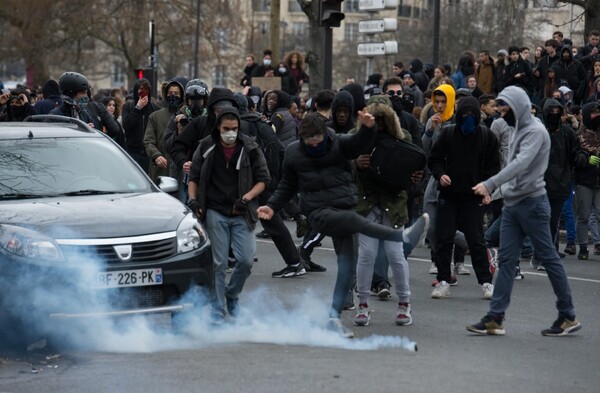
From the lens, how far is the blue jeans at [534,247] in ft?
31.2

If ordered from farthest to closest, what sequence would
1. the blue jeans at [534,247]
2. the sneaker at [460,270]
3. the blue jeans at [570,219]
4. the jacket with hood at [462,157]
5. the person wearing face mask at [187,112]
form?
the blue jeans at [570,219] < the sneaker at [460,270] < the person wearing face mask at [187,112] < the jacket with hood at [462,157] < the blue jeans at [534,247]

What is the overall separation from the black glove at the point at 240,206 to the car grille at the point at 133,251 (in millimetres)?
1044

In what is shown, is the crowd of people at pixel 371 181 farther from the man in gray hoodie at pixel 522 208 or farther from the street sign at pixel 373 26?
the street sign at pixel 373 26

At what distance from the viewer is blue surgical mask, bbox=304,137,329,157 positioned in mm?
9625

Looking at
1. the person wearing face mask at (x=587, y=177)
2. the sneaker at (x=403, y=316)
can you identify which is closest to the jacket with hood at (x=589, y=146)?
the person wearing face mask at (x=587, y=177)

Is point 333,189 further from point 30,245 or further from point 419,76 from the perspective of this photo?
point 419,76

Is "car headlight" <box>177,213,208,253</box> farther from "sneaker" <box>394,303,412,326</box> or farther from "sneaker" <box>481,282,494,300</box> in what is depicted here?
"sneaker" <box>481,282,494,300</box>

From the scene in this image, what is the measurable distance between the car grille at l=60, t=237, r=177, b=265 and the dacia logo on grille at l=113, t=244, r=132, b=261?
0.02 meters

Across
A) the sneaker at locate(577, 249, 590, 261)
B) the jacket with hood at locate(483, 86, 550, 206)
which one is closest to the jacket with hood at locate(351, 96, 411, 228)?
the jacket with hood at locate(483, 86, 550, 206)

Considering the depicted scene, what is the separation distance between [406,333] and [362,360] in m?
1.45

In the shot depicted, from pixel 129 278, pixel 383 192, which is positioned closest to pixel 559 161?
pixel 383 192

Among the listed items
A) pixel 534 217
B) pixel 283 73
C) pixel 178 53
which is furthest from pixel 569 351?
pixel 178 53

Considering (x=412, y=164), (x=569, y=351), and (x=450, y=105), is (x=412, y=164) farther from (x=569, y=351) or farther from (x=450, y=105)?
(x=450, y=105)

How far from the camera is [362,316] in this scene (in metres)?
10.0
